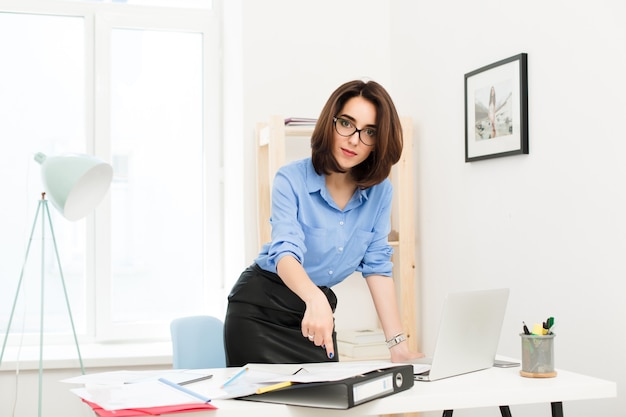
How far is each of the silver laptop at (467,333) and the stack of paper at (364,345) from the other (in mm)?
1405

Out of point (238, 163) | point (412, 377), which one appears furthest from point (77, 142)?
point (412, 377)

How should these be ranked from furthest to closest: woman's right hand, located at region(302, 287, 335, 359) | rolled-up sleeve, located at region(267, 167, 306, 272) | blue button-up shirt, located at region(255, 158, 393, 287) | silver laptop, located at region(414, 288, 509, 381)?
blue button-up shirt, located at region(255, 158, 393, 287), rolled-up sleeve, located at region(267, 167, 306, 272), silver laptop, located at region(414, 288, 509, 381), woman's right hand, located at region(302, 287, 335, 359)

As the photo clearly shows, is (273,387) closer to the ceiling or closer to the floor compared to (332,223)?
closer to the floor

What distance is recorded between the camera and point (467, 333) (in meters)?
1.70

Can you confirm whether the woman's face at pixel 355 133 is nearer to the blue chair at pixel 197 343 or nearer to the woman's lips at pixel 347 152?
the woman's lips at pixel 347 152

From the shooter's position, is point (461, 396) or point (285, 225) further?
point (285, 225)

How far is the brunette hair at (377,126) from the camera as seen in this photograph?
1.96 meters

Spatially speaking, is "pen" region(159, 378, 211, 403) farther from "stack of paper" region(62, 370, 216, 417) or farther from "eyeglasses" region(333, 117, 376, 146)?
"eyeglasses" region(333, 117, 376, 146)

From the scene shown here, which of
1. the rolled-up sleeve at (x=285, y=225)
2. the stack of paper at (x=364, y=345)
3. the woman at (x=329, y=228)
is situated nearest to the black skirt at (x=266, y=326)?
the woman at (x=329, y=228)

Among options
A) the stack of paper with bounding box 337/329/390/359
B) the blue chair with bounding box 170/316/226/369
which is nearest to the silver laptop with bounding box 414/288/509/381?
the blue chair with bounding box 170/316/226/369

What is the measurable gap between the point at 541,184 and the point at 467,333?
0.91m

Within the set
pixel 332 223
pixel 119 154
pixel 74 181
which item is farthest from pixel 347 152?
pixel 119 154

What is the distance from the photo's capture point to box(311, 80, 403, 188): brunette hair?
1956mm

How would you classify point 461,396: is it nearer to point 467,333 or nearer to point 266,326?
point 467,333
